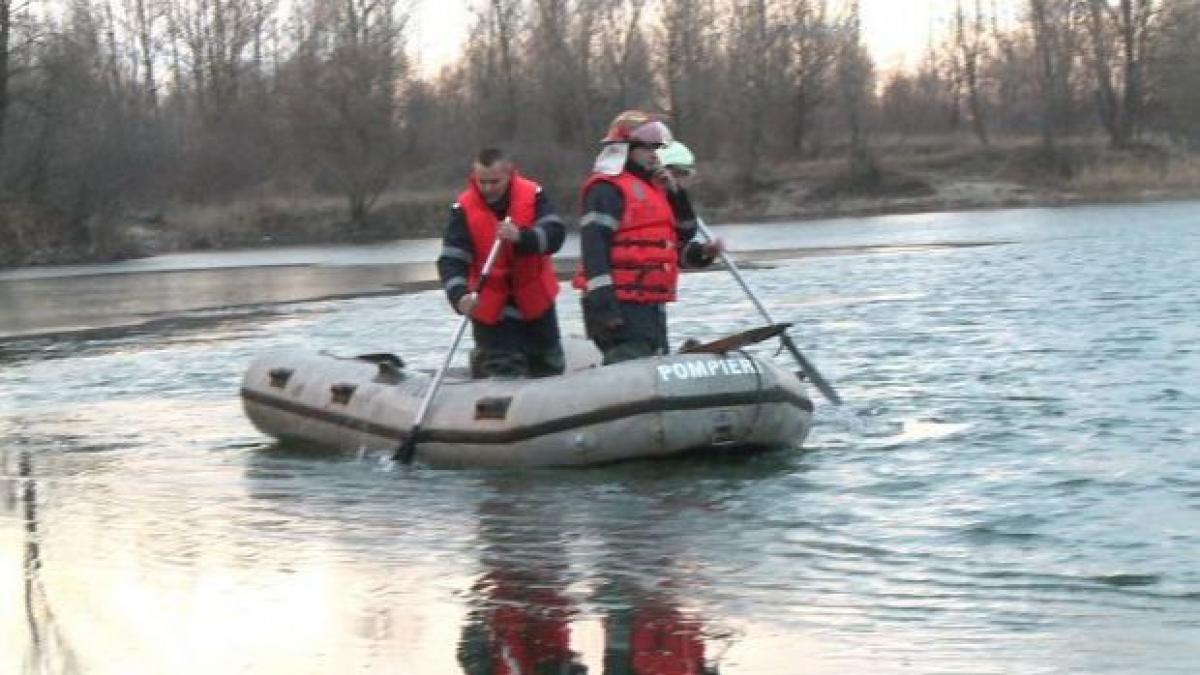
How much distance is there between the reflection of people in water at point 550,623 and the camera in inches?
241

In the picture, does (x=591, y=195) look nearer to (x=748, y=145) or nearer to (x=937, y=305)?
(x=937, y=305)

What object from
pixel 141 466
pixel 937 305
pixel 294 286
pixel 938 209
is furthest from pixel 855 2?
pixel 141 466

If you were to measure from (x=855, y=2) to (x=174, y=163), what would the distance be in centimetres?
2585

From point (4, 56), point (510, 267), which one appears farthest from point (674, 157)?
point (4, 56)

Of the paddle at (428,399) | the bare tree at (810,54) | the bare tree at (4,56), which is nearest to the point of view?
the paddle at (428,399)

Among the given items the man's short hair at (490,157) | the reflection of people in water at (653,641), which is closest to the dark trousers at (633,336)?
the man's short hair at (490,157)

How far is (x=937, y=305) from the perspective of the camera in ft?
67.0

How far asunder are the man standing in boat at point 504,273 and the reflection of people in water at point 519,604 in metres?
1.70

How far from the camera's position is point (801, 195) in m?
54.7

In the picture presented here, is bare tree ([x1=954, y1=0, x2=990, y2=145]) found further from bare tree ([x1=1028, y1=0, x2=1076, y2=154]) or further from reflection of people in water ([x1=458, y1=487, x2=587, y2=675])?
reflection of people in water ([x1=458, y1=487, x2=587, y2=675])

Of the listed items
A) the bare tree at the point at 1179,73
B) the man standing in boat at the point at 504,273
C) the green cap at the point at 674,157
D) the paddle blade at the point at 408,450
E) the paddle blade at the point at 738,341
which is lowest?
the paddle blade at the point at 408,450

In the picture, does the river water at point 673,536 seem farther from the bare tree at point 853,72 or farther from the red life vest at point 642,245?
the bare tree at point 853,72

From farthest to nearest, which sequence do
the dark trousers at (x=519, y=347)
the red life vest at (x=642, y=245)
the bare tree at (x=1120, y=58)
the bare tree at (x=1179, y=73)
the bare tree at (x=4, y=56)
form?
the bare tree at (x=1120, y=58) < the bare tree at (x=1179, y=73) < the bare tree at (x=4, y=56) < the dark trousers at (x=519, y=347) < the red life vest at (x=642, y=245)

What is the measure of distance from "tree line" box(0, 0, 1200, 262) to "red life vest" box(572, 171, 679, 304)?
127 feet
